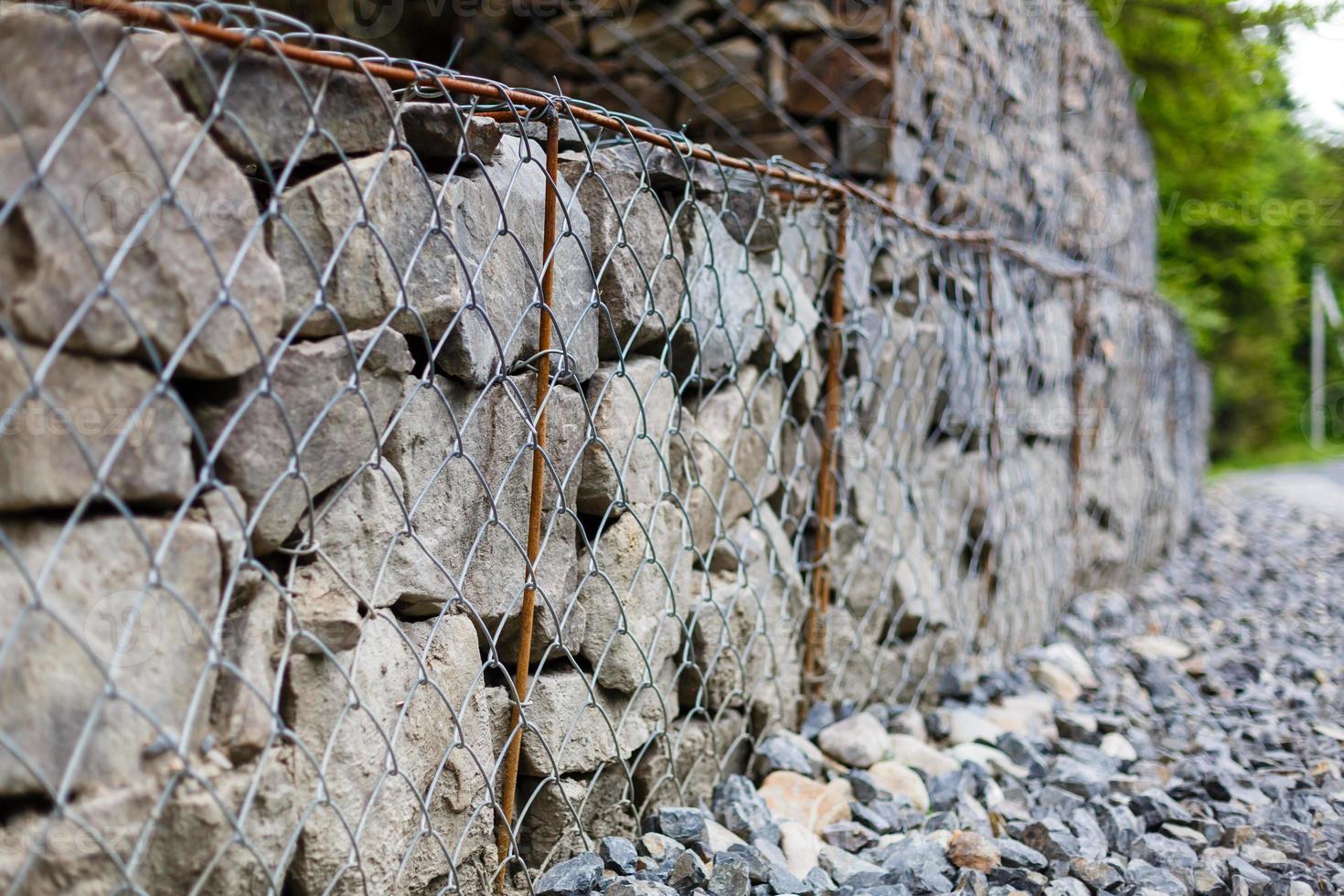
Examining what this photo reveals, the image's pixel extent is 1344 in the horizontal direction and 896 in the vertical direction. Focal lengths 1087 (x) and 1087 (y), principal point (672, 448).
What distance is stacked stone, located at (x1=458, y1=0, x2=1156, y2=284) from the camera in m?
3.17

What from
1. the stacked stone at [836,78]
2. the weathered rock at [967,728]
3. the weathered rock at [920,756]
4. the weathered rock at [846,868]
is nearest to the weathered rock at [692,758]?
the weathered rock at [846,868]

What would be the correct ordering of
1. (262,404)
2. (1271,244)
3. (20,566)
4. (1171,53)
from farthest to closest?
(1271,244) < (1171,53) < (262,404) < (20,566)

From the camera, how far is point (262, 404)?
122cm

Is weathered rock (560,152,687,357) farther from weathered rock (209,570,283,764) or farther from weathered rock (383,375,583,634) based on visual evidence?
weathered rock (209,570,283,764)

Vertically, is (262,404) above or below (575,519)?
above

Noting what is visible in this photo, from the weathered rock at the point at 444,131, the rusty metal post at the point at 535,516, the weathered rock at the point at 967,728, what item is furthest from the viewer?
the weathered rock at the point at 967,728

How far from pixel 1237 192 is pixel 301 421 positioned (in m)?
10.9

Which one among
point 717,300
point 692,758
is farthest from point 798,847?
point 717,300

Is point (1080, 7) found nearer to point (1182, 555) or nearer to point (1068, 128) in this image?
point (1068, 128)

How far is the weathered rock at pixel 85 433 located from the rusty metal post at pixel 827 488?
155cm

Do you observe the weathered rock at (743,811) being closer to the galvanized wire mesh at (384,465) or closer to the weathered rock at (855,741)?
the galvanized wire mesh at (384,465)

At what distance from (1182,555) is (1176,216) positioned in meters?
6.29

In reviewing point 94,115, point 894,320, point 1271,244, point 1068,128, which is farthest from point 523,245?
point 1271,244

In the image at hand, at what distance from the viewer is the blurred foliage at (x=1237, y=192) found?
6.78m
